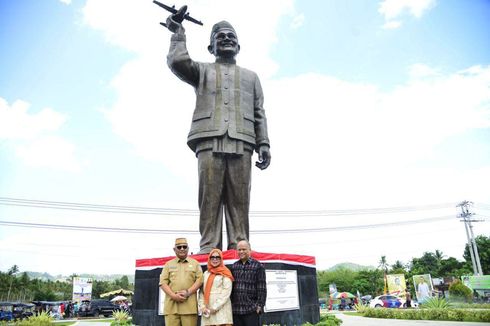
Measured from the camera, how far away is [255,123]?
5992 mm

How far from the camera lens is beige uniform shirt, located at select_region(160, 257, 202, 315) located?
362 centimetres

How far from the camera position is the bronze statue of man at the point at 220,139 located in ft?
17.6

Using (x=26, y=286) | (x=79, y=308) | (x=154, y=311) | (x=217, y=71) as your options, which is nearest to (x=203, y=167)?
(x=217, y=71)

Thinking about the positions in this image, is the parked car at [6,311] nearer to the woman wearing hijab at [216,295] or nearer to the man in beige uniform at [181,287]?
the man in beige uniform at [181,287]

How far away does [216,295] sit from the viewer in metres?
3.60

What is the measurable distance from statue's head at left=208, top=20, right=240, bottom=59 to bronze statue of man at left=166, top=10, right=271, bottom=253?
16 mm

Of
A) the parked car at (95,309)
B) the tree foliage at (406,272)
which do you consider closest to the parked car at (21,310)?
the parked car at (95,309)

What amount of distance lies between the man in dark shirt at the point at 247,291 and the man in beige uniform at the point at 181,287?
15.7 inches

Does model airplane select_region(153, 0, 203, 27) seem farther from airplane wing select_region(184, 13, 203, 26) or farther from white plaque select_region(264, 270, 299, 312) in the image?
white plaque select_region(264, 270, 299, 312)

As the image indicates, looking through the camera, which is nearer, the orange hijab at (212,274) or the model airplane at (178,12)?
the orange hijab at (212,274)

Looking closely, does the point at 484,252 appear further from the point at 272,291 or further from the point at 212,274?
the point at 212,274

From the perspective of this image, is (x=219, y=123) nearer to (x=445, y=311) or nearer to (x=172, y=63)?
(x=172, y=63)

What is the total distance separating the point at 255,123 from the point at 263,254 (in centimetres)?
213

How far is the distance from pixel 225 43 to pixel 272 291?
12.9 feet
